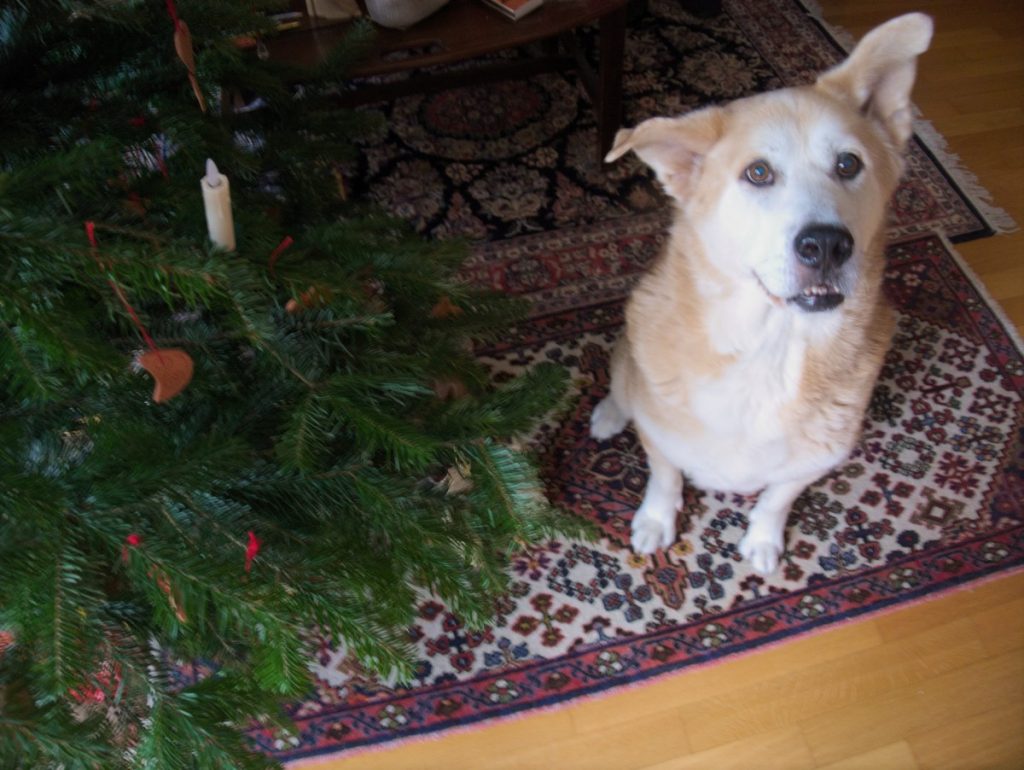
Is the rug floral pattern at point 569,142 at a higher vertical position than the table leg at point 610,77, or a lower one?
lower

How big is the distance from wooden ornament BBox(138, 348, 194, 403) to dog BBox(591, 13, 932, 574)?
76cm

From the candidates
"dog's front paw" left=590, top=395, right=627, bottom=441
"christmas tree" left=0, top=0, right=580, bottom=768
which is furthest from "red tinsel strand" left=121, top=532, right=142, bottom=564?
"dog's front paw" left=590, top=395, right=627, bottom=441

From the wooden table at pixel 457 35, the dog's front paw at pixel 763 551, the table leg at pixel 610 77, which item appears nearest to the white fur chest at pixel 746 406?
the dog's front paw at pixel 763 551

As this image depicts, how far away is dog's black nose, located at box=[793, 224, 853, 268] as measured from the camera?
1.28m

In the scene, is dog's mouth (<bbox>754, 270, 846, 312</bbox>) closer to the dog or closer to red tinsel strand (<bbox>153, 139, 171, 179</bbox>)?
the dog

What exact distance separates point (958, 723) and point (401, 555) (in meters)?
1.39

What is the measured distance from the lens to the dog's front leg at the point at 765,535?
1.88 meters

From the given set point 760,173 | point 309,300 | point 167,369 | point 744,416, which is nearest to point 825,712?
point 744,416

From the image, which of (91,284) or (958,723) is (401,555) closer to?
(91,284)

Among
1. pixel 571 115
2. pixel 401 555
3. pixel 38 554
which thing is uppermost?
pixel 38 554

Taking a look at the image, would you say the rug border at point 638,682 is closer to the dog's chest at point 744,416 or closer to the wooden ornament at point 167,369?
the dog's chest at point 744,416

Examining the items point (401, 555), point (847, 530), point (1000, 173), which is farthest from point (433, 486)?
point (1000, 173)

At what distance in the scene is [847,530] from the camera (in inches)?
79.0

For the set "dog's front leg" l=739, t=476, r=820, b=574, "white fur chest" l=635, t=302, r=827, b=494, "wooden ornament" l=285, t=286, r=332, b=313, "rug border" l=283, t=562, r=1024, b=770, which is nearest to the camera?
"wooden ornament" l=285, t=286, r=332, b=313
